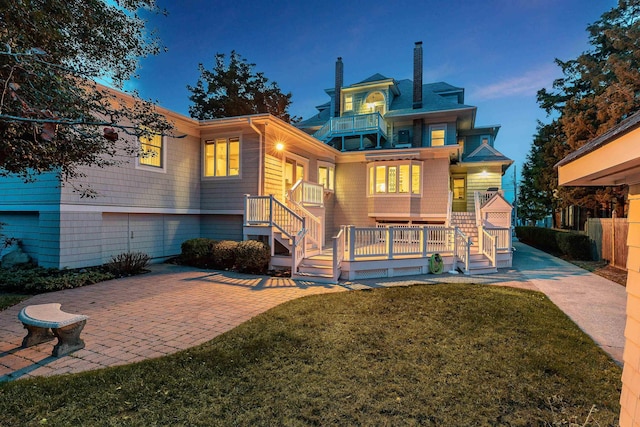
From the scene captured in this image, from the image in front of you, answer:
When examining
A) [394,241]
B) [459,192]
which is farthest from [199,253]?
[459,192]

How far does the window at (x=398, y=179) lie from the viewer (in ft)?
47.3

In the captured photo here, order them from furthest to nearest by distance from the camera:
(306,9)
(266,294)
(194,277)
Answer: (306,9), (194,277), (266,294)

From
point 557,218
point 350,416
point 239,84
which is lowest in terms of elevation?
point 350,416

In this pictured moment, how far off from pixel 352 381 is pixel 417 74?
19.2 m

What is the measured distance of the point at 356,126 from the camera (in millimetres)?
17609

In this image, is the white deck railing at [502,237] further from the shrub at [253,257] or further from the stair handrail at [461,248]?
the shrub at [253,257]

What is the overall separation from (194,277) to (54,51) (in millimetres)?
5896

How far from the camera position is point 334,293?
279 inches

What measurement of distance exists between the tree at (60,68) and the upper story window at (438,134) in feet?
52.5

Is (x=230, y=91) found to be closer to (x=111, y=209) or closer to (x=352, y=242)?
(x=111, y=209)

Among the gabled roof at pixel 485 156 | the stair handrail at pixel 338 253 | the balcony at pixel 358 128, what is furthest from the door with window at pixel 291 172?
the gabled roof at pixel 485 156

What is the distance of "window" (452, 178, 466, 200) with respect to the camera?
1827 cm

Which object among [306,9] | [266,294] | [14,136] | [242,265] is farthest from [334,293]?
[306,9]

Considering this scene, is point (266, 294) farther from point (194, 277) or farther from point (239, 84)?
point (239, 84)
